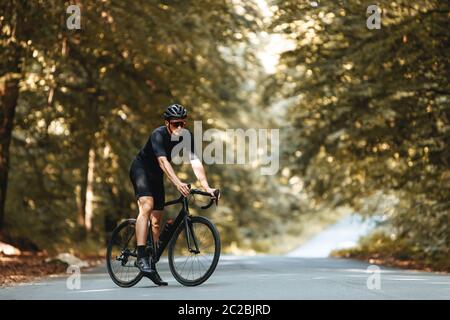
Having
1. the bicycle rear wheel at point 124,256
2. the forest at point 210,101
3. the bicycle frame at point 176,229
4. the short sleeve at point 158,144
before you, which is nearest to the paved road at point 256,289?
the bicycle rear wheel at point 124,256

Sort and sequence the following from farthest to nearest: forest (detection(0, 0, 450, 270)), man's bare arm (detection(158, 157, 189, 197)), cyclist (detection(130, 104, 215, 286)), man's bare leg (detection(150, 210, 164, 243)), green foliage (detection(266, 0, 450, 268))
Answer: forest (detection(0, 0, 450, 270))
green foliage (detection(266, 0, 450, 268))
man's bare leg (detection(150, 210, 164, 243))
cyclist (detection(130, 104, 215, 286))
man's bare arm (detection(158, 157, 189, 197))

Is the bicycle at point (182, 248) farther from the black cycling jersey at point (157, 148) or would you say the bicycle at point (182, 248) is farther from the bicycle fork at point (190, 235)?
the black cycling jersey at point (157, 148)

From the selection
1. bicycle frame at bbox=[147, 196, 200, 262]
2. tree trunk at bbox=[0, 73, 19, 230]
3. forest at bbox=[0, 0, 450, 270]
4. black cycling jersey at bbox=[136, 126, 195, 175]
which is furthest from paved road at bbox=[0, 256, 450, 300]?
tree trunk at bbox=[0, 73, 19, 230]

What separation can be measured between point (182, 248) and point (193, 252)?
278mm

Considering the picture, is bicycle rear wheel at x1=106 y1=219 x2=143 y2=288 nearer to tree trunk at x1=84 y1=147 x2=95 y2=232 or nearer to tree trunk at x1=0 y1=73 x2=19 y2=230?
tree trunk at x1=0 y1=73 x2=19 y2=230

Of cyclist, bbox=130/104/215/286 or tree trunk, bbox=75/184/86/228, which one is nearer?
cyclist, bbox=130/104/215/286

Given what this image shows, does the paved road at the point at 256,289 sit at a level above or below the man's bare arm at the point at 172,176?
below

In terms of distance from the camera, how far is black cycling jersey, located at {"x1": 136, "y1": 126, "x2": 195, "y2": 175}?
33.6 feet

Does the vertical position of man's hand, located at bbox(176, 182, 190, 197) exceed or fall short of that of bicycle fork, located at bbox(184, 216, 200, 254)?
it exceeds it

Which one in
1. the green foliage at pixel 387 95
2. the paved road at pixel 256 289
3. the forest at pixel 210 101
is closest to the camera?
the paved road at pixel 256 289

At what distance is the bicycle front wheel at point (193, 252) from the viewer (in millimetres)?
10227

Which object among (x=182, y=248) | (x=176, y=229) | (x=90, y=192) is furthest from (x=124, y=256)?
(x=90, y=192)

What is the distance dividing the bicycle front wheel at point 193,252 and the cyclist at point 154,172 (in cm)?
29
